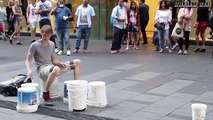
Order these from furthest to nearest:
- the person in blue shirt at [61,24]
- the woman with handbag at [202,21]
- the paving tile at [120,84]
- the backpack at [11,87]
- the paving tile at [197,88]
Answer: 1. the woman with handbag at [202,21]
2. the person in blue shirt at [61,24]
3. the paving tile at [120,84]
4. the paving tile at [197,88]
5. the backpack at [11,87]

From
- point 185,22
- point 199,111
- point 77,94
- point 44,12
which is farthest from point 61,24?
point 199,111

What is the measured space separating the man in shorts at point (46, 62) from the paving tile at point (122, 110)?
3.04ft

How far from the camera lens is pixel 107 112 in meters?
7.05

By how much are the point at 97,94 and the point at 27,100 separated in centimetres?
119

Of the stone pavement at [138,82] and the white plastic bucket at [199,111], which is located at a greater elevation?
the white plastic bucket at [199,111]

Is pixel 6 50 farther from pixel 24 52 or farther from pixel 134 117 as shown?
pixel 134 117

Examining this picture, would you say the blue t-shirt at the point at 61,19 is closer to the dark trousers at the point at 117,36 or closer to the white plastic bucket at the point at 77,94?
Answer: the dark trousers at the point at 117,36

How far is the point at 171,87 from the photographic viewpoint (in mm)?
8828

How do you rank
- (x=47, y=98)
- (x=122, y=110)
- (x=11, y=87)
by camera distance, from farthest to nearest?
1. (x=11, y=87)
2. (x=47, y=98)
3. (x=122, y=110)

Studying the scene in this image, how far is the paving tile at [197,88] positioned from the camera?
841 cm

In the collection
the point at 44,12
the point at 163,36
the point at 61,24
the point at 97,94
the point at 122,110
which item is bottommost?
the point at 122,110

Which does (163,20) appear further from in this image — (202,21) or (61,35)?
(61,35)

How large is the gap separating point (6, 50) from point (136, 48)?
462 centimetres

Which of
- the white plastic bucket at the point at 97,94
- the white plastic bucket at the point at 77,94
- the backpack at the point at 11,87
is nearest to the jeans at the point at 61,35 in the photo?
the backpack at the point at 11,87
